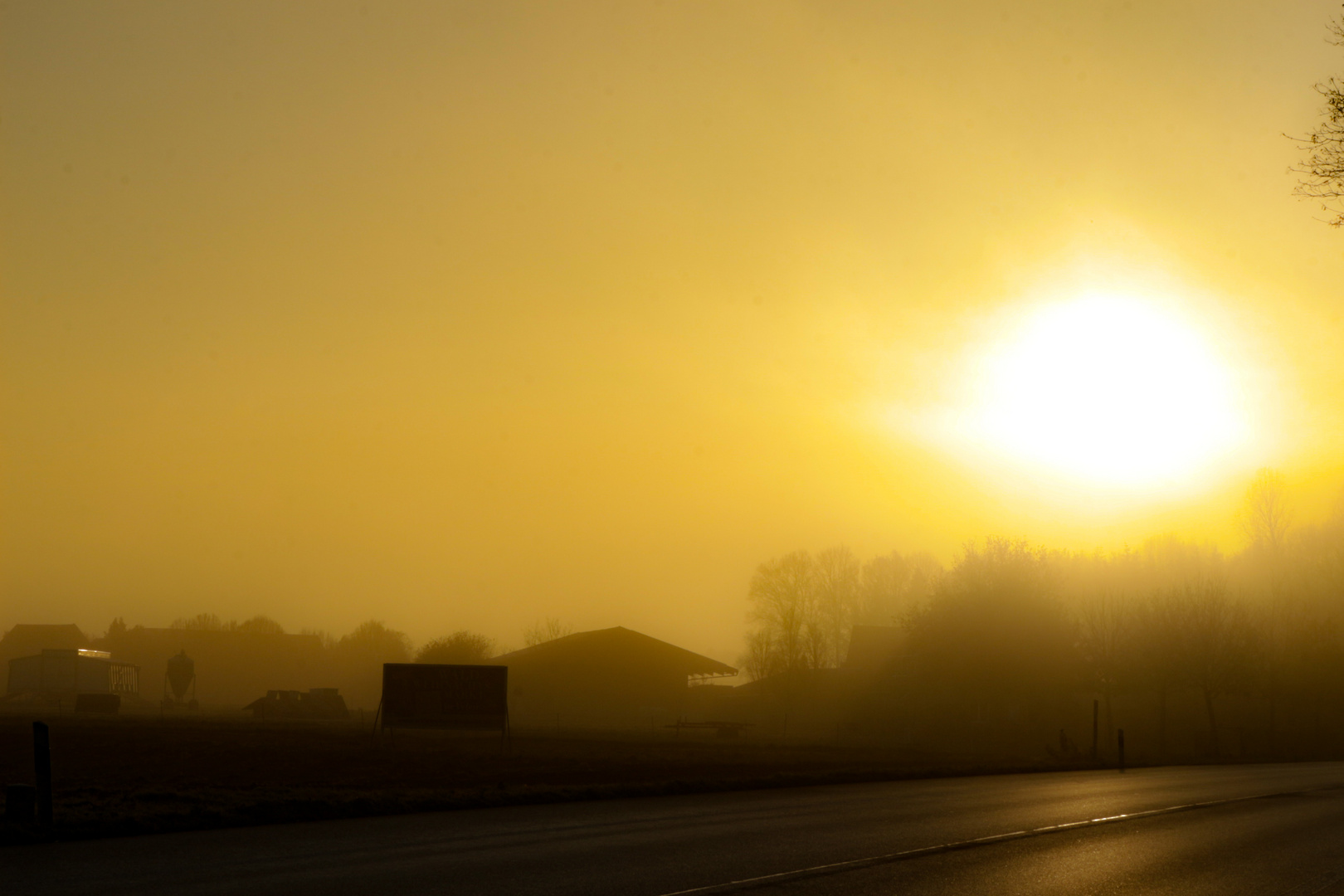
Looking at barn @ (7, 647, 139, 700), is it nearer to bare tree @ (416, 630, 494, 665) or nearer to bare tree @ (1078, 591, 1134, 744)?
bare tree @ (416, 630, 494, 665)

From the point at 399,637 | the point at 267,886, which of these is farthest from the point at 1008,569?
the point at 399,637

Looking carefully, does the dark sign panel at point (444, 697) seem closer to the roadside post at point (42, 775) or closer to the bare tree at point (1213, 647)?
the roadside post at point (42, 775)

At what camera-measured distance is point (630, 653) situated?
246ft

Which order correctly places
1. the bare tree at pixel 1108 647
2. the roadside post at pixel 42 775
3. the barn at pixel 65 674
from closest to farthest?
the roadside post at pixel 42 775 < the bare tree at pixel 1108 647 < the barn at pixel 65 674

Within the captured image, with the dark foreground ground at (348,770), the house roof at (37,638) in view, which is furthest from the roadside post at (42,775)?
the house roof at (37,638)

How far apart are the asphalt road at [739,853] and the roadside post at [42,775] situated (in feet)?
3.51

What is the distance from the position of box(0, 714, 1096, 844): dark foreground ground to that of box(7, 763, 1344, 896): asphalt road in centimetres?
99

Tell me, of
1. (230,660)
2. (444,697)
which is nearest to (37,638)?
(230,660)

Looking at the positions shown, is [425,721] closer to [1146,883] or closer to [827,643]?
[1146,883]

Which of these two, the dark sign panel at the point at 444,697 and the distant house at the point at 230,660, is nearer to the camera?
the dark sign panel at the point at 444,697

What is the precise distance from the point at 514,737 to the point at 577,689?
28.5m

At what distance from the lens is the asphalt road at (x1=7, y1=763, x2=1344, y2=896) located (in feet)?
30.7

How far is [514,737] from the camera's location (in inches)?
1833

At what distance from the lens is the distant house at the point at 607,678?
7362 centimetres
